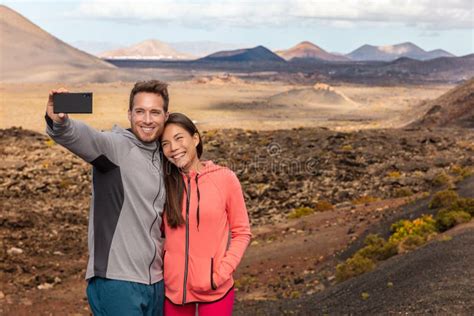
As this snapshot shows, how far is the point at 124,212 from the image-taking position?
3322 mm

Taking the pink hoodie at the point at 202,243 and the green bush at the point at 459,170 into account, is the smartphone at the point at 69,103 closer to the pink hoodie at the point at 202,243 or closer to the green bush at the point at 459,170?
the pink hoodie at the point at 202,243

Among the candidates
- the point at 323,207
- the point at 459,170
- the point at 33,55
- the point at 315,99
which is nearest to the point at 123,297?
the point at 323,207

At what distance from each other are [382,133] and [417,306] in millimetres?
23089

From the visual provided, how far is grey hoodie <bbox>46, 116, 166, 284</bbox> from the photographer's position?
3.30m

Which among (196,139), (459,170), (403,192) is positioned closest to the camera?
(196,139)

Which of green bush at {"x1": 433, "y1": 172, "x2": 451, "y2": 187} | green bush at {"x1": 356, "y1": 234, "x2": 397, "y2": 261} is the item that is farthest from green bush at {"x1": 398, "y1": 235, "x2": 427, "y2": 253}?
green bush at {"x1": 433, "y1": 172, "x2": 451, "y2": 187}

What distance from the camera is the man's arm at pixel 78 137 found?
10.1ft

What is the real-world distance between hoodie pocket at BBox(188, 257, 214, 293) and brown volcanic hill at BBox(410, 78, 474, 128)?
34.0m

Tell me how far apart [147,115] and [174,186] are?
1.29 ft

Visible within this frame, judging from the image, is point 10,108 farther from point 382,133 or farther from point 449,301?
point 449,301

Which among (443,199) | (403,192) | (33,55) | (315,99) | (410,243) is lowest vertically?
(403,192)

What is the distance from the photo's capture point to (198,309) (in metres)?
3.50

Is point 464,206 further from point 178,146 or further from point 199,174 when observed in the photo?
point 178,146

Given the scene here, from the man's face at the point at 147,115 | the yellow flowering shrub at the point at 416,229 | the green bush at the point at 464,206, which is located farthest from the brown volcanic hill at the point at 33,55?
the man's face at the point at 147,115
